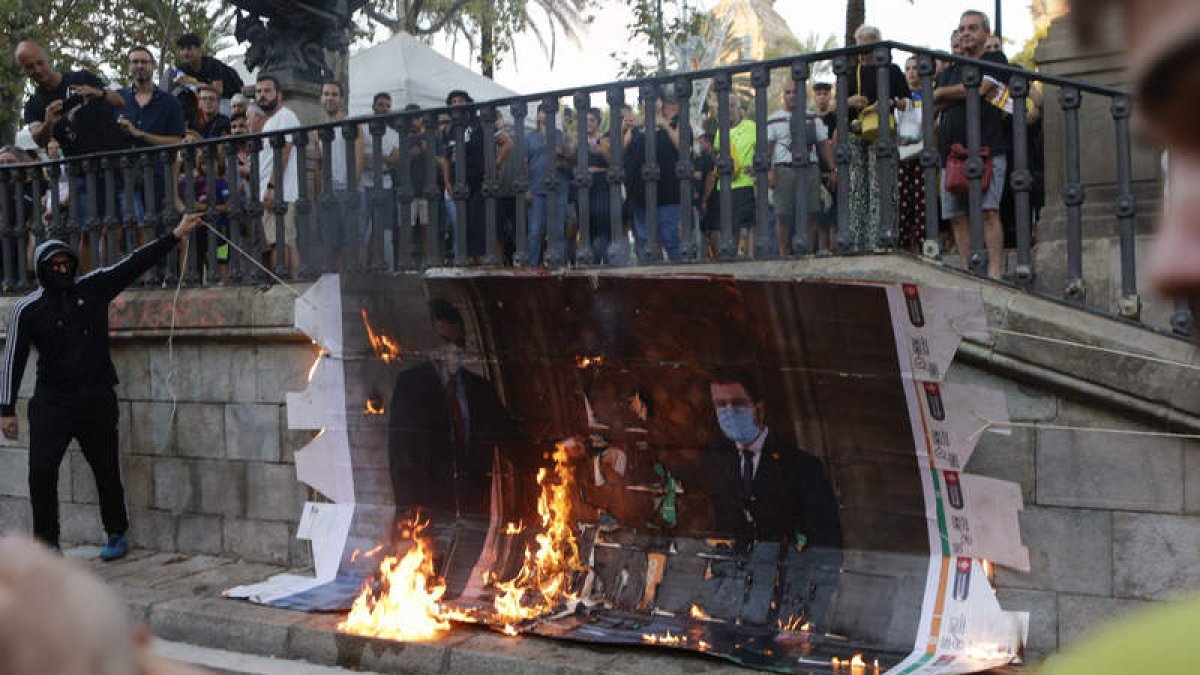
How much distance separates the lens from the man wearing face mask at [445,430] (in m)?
7.41

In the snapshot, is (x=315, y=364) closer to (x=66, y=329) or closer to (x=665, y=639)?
(x=66, y=329)

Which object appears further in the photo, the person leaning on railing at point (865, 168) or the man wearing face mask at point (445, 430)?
the man wearing face mask at point (445, 430)

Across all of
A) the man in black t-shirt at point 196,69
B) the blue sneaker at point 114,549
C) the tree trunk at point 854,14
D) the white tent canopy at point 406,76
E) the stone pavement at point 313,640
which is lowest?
the stone pavement at point 313,640

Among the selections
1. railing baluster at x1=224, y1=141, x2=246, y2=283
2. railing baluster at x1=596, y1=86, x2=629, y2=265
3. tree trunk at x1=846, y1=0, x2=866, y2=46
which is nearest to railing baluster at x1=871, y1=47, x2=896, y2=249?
railing baluster at x1=596, y1=86, x2=629, y2=265

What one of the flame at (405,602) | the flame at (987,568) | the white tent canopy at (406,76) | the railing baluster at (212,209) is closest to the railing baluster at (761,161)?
the flame at (987,568)

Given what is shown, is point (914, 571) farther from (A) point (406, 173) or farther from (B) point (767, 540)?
(A) point (406, 173)

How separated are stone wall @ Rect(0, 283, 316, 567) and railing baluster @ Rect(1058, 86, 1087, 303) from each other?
16.0 ft

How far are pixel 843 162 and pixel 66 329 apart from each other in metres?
5.71

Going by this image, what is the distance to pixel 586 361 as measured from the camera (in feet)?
22.9

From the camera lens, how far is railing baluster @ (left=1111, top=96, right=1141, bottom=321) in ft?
19.5

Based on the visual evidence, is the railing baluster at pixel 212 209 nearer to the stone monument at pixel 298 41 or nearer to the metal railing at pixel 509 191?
the metal railing at pixel 509 191

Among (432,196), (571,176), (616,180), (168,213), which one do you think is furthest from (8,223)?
(616,180)

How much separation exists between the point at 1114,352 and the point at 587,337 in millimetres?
2708

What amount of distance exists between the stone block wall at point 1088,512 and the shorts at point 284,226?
511cm
